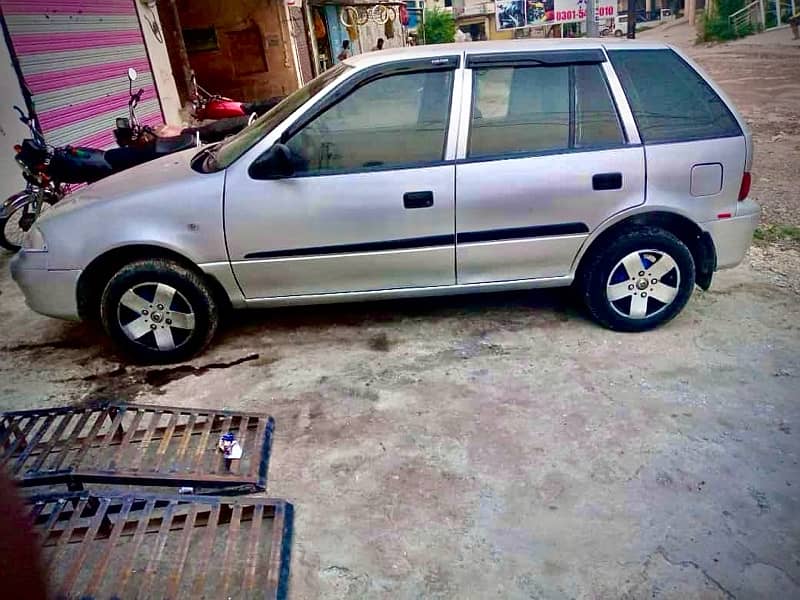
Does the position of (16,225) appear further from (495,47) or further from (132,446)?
(495,47)

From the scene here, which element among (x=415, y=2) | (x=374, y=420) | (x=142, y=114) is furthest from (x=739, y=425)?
(x=415, y=2)

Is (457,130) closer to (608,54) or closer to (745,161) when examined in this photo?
(608,54)

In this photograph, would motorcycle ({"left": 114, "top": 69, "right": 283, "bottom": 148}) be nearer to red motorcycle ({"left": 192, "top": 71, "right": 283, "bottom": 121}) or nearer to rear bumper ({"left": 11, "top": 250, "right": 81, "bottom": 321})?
red motorcycle ({"left": 192, "top": 71, "right": 283, "bottom": 121})

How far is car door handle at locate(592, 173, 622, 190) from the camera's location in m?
3.54

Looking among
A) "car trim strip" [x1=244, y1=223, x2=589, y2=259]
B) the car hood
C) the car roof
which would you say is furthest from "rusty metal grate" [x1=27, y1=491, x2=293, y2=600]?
the car roof

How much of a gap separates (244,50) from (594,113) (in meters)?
13.3

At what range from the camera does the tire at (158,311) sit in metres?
3.56

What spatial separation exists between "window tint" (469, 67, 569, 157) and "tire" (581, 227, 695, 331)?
722 millimetres

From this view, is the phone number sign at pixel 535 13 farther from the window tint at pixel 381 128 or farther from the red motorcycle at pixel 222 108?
the window tint at pixel 381 128

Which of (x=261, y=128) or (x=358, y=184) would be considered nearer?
(x=358, y=184)

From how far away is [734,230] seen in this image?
370 centimetres

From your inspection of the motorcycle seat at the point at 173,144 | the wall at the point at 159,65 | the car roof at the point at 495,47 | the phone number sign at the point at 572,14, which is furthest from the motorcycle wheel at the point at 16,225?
the phone number sign at the point at 572,14

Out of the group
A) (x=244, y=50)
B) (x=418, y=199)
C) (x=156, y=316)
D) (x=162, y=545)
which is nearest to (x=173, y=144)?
(x=156, y=316)

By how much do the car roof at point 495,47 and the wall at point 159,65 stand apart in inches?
298
